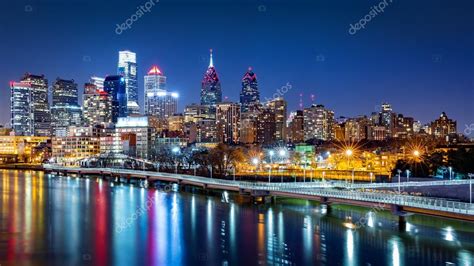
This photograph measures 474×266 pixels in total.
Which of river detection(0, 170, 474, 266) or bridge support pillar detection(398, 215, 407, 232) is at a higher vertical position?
bridge support pillar detection(398, 215, 407, 232)

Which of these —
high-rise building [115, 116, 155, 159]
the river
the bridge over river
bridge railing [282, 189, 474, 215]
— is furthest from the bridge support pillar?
high-rise building [115, 116, 155, 159]

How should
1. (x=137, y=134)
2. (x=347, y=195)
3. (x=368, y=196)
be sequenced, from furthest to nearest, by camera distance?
(x=137, y=134) → (x=347, y=195) → (x=368, y=196)

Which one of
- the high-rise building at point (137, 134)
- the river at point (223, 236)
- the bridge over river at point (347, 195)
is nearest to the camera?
the river at point (223, 236)

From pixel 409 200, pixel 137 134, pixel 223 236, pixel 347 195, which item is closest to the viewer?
pixel 223 236

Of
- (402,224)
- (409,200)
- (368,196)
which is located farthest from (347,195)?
(402,224)

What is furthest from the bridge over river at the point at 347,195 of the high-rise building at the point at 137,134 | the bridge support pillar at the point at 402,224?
the high-rise building at the point at 137,134

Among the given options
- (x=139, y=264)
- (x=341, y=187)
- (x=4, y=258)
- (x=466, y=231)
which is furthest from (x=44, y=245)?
(x=341, y=187)

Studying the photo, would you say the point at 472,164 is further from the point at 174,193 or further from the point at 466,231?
the point at 174,193

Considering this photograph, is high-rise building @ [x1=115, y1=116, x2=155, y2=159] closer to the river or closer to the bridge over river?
the bridge over river

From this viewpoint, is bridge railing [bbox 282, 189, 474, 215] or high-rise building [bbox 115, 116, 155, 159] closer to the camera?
bridge railing [bbox 282, 189, 474, 215]

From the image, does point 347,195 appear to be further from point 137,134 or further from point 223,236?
point 137,134

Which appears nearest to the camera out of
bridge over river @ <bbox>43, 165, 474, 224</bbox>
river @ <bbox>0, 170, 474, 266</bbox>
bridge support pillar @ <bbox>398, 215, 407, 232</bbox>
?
river @ <bbox>0, 170, 474, 266</bbox>

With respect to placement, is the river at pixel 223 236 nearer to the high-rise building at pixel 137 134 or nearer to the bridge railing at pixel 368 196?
the bridge railing at pixel 368 196
